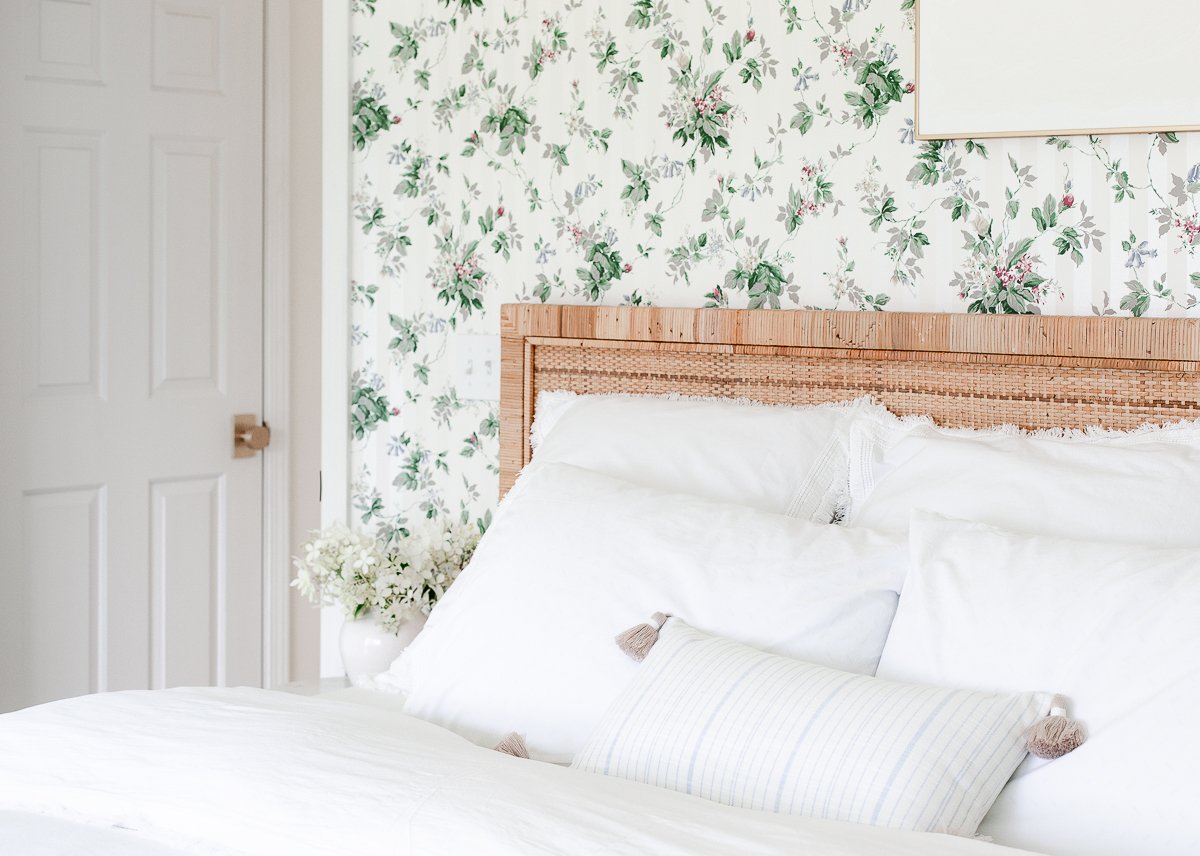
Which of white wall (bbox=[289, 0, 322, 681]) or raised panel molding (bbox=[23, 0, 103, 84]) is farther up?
raised panel molding (bbox=[23, 0, 103, 84])

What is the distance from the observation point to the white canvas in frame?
156cm

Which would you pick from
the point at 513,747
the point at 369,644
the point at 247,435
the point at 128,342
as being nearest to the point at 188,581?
the point at 247,435

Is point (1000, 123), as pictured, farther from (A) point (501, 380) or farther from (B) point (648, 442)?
(A) point (501, 380)

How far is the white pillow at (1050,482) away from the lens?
4.56 feet

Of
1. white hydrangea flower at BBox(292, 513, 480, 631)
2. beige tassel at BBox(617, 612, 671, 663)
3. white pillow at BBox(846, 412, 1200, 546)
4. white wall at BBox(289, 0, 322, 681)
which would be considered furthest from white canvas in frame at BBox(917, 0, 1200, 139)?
white wall at BBox(289, 0, 322, 681)

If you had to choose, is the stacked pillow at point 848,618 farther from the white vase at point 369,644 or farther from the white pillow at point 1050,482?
the white vase at point 369,644

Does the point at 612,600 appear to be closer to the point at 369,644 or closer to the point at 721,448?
the point at 721,448

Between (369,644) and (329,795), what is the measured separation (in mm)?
960

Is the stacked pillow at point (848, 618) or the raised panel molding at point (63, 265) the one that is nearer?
the stacked pillow at point (848, 618)

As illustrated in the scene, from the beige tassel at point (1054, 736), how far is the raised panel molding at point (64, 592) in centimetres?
257

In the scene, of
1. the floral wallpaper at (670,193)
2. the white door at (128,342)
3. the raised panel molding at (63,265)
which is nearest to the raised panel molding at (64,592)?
the white door at (128,342)

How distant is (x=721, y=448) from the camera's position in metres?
1.78

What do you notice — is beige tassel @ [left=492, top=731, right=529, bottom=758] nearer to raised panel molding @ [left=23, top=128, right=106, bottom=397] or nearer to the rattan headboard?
the rattan headboard

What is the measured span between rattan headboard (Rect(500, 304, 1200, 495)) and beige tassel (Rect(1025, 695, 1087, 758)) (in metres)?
0.62
